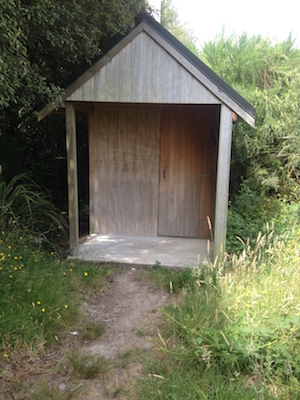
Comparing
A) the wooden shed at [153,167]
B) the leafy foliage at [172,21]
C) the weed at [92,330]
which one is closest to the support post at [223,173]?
the wooden shed at [153,167]

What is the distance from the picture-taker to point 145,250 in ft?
18.2

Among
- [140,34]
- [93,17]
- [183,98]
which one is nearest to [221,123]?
[183,98]

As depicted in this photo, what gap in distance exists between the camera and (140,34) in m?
4.39

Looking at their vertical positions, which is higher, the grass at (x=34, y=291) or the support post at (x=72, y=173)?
the support post at (x=72, y=173)

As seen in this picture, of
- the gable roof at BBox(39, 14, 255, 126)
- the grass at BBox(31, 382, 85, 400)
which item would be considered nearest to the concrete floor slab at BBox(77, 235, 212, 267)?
the gable roof at BBox(39, 14, 255, 126)

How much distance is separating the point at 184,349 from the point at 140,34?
372cm

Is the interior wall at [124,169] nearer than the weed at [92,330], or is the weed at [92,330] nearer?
the weed at [92,330]

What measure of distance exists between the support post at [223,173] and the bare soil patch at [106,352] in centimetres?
118

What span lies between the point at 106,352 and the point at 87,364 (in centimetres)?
26

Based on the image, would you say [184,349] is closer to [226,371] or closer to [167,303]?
[226,371]

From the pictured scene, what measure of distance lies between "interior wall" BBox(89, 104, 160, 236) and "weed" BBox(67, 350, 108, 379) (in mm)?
3424

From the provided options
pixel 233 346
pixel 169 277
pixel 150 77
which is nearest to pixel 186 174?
pixel 150 77

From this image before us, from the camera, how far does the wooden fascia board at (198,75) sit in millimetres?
4303

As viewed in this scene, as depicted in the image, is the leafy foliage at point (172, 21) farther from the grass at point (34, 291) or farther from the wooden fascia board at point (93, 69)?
the grass at point (34, 291)
